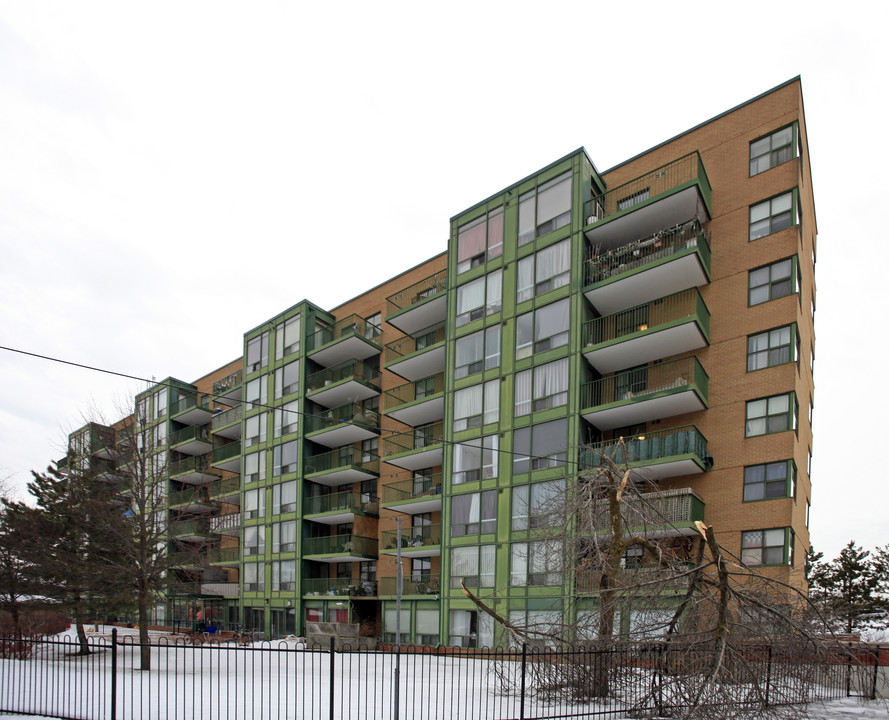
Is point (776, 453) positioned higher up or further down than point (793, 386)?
further down

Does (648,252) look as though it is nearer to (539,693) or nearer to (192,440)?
(539,693)

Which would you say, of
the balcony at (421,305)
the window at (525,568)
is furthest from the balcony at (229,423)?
the window at (525,568)

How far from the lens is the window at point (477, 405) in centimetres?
2906

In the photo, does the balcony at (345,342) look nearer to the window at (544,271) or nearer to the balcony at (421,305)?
the balcony at (421,305)

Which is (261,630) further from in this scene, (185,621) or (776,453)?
(776,453)

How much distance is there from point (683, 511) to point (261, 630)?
92.6 feet

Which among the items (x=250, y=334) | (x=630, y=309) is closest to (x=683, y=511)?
(x=630, y=309)

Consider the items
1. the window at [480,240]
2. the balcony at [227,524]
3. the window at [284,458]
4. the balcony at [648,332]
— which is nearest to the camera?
the balcony at [648,332]

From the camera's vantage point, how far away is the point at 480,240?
3162 cm

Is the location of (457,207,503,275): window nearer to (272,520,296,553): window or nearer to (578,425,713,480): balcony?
(578,425,713,480): balcony

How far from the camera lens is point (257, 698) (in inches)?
613

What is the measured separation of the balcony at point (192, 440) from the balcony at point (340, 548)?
1727 cm

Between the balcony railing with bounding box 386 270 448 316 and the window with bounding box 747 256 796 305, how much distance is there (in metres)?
14.0

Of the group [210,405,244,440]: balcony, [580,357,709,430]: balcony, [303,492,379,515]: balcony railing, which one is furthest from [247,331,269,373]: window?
[580,357,709,430]: balcony
